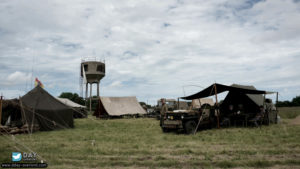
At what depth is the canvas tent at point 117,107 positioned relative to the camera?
24562mm

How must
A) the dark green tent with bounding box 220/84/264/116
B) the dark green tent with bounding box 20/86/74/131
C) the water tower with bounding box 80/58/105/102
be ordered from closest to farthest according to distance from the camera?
the dark green tent with bounding box 20/86/74/131
the dark green tent with bounding box 220/84/264/116
the water tower with bounding box 80/58/105/102

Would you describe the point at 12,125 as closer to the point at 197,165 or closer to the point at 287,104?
the point at 197,165

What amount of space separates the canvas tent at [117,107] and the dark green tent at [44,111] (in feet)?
31.8

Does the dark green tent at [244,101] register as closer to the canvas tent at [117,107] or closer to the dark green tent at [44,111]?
the dark green tent at [44,111]

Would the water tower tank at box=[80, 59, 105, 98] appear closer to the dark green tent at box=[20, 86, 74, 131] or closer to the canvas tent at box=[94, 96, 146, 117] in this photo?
the canvas tent at box=[94, 96, 146, 117]

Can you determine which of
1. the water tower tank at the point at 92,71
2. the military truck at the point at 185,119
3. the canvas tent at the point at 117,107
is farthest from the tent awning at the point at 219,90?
the water tower tank at the point at 92,71

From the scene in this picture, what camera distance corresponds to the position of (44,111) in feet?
44.6

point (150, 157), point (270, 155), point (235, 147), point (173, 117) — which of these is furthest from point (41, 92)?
point (270, 155)

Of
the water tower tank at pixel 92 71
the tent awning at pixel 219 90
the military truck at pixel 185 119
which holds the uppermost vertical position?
the water tower tank at pixel 92 71

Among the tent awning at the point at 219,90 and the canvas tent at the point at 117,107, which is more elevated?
the tent awning at the point at 219,90

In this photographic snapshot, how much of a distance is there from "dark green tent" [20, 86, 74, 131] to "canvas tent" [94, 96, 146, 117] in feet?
31.8

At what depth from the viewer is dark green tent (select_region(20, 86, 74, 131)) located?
13.0 meters

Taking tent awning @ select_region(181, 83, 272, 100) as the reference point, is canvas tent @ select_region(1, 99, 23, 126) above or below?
below

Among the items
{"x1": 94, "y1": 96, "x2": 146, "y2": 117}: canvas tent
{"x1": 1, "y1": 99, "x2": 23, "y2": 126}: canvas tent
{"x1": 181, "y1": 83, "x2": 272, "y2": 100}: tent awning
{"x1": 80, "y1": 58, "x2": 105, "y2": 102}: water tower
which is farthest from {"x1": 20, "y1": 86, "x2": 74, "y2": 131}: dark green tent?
{"x1": 80, "y1": 58, "x2": 105, "y2": 102}: water tower
